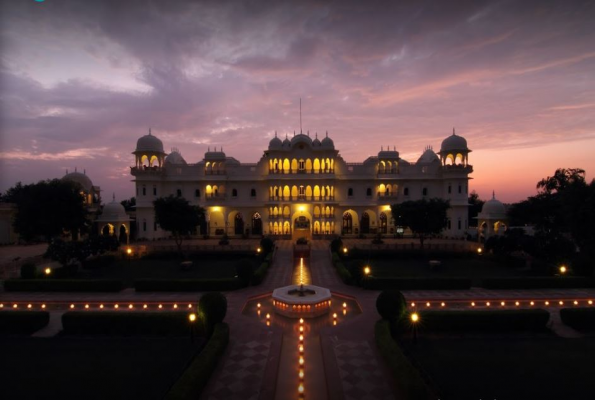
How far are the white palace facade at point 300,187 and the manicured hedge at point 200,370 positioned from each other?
31206mm

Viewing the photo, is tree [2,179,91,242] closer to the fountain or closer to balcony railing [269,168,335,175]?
balcony railing [269,168,335,175]

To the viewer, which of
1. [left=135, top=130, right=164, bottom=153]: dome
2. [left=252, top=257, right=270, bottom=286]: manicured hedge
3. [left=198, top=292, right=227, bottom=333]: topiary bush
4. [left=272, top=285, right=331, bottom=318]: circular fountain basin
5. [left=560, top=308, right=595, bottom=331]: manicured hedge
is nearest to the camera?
[left=198, top=292, right=227, bottom=333]: topiary bush

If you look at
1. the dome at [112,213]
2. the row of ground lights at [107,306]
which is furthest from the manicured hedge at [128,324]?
the dome at [112,213]

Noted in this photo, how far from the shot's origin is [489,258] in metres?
30.1

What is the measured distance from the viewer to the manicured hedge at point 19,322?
14758 millimetres

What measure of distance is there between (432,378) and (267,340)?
645cm

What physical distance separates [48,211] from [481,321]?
36515 mm

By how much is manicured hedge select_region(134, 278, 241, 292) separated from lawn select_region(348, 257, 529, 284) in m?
10.2

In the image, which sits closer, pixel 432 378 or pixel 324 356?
pixel 432 378

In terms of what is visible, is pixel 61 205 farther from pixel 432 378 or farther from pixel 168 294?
pixel 432 378

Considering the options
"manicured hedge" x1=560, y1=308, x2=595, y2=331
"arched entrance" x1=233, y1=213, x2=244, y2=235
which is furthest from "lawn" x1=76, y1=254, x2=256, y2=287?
"manicured hedge" x1=560, y1=308, x2=595, y2=331

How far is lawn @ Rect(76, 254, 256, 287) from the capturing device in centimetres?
2547

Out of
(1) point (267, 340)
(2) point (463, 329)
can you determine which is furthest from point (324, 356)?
(2) point (463, 329)

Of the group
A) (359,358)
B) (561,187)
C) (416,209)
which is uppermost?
(561,187)
